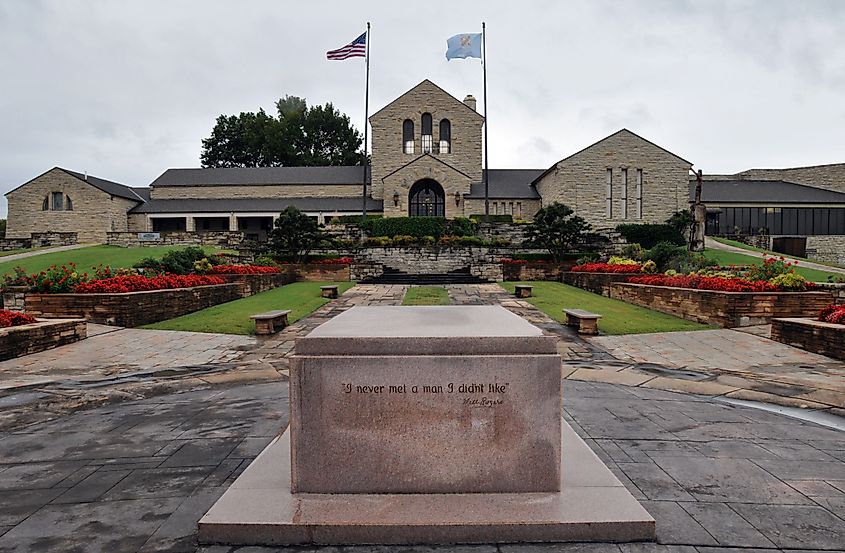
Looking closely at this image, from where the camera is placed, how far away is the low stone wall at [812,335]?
887cm

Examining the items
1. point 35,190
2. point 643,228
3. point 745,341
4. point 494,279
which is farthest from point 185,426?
point 35,190

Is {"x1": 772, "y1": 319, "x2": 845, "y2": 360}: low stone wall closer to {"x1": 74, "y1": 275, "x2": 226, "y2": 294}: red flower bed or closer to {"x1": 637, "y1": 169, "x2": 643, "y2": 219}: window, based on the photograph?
{"x1": 74, "y1": 275, "x2": 226, "y2": 294}: red flower bed

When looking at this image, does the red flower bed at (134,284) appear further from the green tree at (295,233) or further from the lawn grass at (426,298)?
the green tree at (295,233)

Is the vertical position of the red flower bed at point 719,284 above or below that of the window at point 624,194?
below

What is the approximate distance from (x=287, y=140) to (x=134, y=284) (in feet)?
199

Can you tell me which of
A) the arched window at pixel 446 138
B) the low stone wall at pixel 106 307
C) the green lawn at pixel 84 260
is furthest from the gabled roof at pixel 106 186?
the low stone wall at pixel 106 307

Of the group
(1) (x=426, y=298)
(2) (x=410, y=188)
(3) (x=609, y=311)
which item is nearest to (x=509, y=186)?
(2) (x=410, y=188)

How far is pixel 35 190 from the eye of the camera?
45.5 metres

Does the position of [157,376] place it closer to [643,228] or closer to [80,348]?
[80,348]

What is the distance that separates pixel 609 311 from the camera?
599 inches

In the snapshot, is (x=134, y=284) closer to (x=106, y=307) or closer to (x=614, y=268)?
(x=106, y=307)

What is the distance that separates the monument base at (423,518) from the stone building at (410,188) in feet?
125

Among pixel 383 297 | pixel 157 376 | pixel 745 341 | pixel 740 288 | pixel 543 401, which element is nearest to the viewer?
pixel 543 401

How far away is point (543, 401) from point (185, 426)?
3649 millimetres
